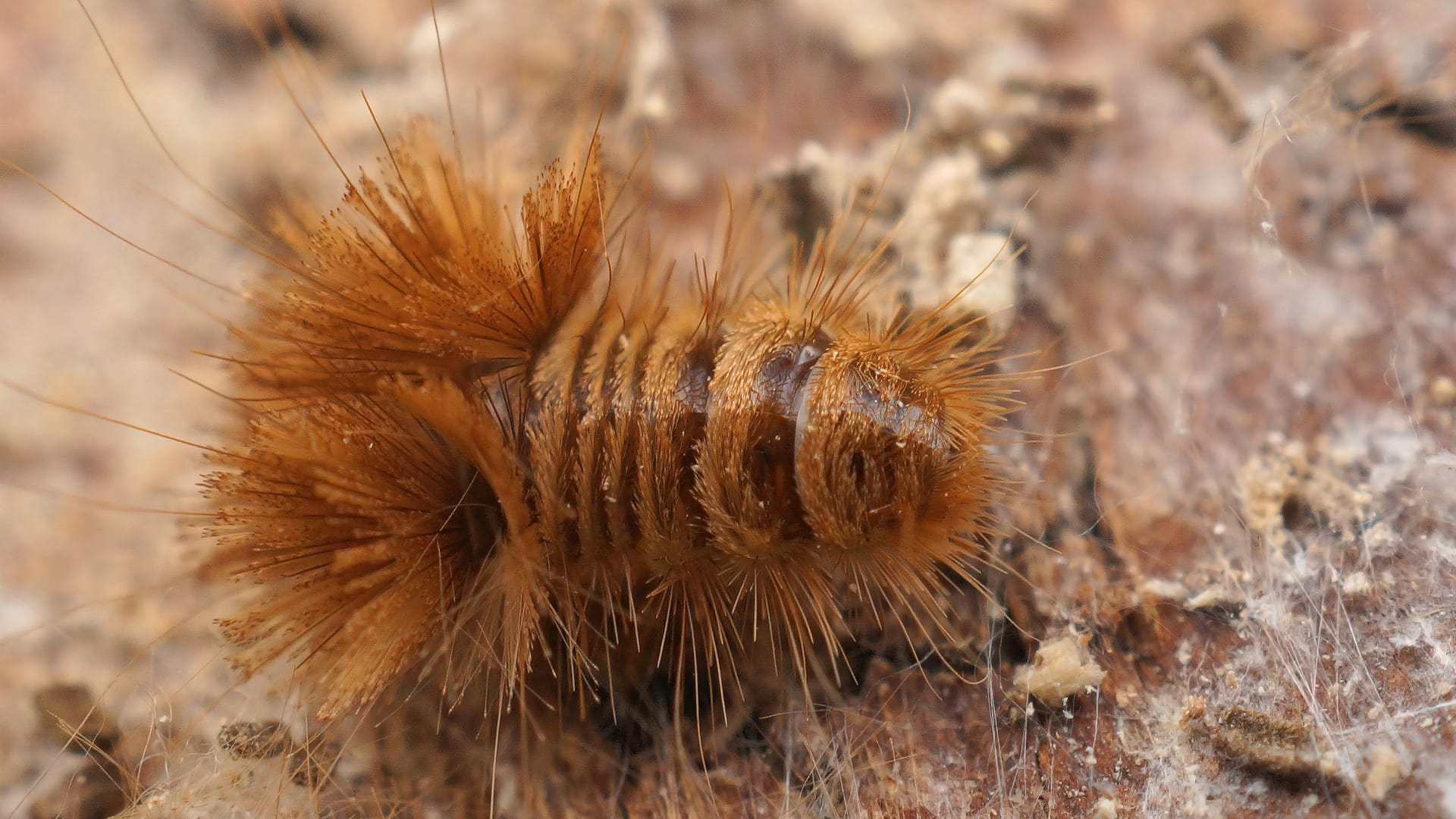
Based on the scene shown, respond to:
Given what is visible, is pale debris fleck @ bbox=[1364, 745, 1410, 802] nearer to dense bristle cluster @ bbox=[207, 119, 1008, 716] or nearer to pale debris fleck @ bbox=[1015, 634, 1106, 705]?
pale debris fleck @ bbox=[1015, 634, 1106, 705]

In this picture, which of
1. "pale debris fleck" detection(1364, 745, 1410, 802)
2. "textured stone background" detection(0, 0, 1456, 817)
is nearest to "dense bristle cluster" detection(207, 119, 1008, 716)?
"textured stone background" detection(0, 0, 1456, 817)

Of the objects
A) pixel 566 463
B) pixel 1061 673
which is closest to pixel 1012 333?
pixel 1061 673

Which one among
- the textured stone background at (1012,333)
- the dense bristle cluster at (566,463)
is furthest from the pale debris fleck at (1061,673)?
the dense bristle cluster at (566,463)

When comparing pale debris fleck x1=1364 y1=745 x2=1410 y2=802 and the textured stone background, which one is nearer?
pale debris fleck x1=1364 y1=745 x2=1410 y2=802

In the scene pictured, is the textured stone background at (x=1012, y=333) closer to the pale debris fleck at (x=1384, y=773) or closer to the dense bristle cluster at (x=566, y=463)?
the pale debris fleck at (x=1384, y=773)

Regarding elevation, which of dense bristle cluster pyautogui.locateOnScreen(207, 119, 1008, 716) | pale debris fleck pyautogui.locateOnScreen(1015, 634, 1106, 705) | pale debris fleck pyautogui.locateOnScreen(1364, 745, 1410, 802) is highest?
dense bristle cluster pyautogui.locateOnScreen(207, 119, 1008, 716)

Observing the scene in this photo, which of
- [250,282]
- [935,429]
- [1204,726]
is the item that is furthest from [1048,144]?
[250,282]

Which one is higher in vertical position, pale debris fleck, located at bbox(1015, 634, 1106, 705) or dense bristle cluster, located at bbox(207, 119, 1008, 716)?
dense bristle cluster, located at bbox(207, 119, 1008, 716)

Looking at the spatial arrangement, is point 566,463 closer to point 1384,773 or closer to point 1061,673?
point 1061,673
